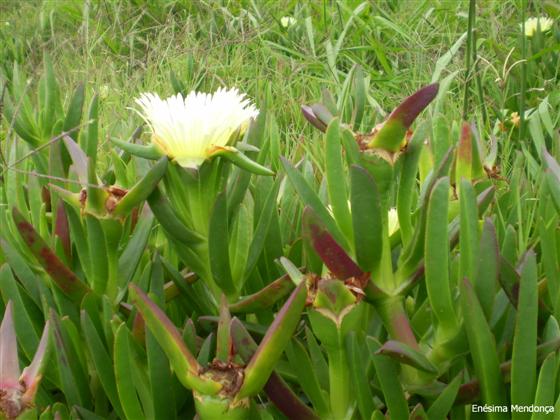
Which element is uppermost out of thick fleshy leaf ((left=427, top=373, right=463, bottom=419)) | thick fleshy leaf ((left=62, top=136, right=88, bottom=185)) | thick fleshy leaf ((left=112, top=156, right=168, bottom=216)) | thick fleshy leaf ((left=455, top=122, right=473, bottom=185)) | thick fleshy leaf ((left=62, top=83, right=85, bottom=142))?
thick fleshy leaf ((left=62, top=83, right=85, bottom=142))

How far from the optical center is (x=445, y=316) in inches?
32.5

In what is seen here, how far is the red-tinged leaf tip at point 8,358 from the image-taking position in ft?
2.62

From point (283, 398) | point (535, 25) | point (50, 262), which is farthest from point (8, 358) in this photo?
point (535, 25)

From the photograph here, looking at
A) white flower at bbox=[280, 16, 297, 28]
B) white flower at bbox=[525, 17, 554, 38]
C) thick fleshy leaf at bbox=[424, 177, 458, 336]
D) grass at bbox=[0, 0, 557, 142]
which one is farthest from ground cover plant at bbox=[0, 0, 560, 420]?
white flower at bbox=[280, 16, 297, 28]

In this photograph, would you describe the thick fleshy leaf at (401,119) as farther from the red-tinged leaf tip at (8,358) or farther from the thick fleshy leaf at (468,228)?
the red-tinged leaf tip at (8,358)

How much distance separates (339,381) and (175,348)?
190mm

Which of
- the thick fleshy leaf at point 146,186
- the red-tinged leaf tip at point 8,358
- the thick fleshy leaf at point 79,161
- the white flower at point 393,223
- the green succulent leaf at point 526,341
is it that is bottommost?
the green succulent leaf at point 526,341

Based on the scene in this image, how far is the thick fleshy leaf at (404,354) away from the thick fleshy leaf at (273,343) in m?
0.09

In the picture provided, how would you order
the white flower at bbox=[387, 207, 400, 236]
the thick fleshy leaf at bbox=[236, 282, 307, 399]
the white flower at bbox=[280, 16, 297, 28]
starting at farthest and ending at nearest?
the white flower at bbox=[280, 16, 297, 28] < the white flower at bbox=[387, 207, 400, 236] < the thick fleshy leaf at bbox=[236, 282, 307, 399]

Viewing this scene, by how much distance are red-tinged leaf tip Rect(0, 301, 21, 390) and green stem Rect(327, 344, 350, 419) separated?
298 millimetres

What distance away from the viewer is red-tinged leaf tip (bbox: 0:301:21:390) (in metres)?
0.80

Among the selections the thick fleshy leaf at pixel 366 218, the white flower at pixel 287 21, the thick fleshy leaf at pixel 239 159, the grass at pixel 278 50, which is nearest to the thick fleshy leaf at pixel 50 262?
the thick fleshy leaf at pixel 239 159

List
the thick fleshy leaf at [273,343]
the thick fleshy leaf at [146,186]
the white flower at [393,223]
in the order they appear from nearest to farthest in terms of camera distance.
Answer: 1. the thick fleshy leaf at [273,343]
2. the thick fleshy leaf at [146,186]
3. the white flower at [393,223]

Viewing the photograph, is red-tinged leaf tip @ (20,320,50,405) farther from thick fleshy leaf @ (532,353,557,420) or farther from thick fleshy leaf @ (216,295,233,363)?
thick fleshy leaf @ (532,353,557,420)
